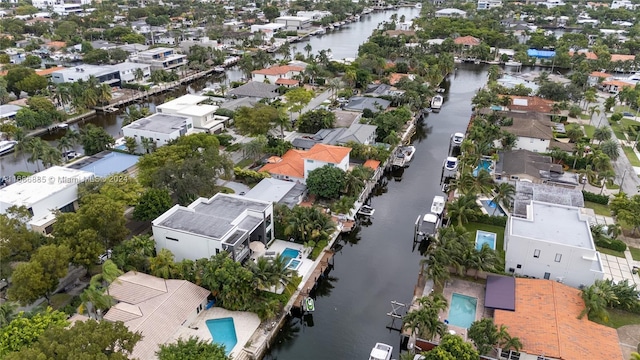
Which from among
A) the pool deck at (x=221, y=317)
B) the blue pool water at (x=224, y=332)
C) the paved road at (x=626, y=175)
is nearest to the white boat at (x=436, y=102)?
the paved road at (x=626, y=175)

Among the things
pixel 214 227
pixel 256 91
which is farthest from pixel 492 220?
pixel 256 91

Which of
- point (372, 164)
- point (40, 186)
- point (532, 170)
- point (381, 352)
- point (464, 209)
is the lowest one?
point (381, 352)

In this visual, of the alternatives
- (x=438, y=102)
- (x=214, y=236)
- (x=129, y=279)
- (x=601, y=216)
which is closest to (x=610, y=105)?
(x=438, y=102)

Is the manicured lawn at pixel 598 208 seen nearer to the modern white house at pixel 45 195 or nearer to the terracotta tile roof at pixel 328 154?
the terracotta tile roof at pixel 328 154

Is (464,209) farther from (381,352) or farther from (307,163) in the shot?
(381,352)

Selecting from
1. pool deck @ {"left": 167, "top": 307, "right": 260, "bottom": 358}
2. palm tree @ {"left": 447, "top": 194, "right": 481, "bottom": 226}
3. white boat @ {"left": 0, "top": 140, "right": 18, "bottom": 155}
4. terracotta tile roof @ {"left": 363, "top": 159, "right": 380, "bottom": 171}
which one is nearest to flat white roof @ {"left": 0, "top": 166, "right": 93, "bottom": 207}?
white boat @ {"left": 0, "top": 140, "right": 18, "bottom": 155}
